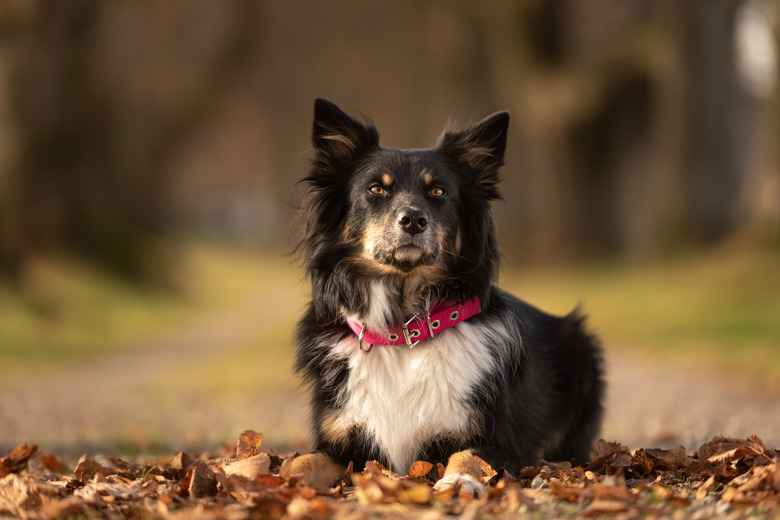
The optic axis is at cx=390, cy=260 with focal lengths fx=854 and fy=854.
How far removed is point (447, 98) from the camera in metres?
28.0

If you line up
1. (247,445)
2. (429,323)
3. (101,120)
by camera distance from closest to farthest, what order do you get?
(429,323) < (247,445) < (101,120)

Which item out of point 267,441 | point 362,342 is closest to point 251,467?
point 362,342

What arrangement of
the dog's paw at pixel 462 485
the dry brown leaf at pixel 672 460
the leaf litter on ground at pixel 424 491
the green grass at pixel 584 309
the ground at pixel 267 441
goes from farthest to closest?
the green grass at pixel 584 309 → the dry brown leaf at pixel 672 460 → the dog's paw at pixel 462 485 → the ground at pixel 267 441 → the leaf litter on ground at pixel 424 491

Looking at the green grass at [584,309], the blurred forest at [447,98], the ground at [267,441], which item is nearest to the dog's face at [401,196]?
the ground at [267,441]

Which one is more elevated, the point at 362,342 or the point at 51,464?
the point at 362,342

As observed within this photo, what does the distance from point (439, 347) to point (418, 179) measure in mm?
922

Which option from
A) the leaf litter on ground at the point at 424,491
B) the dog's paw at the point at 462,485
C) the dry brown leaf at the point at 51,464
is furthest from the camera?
the dry brown leaf at the point at 51,464

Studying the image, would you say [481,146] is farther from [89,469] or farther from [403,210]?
[89,469]

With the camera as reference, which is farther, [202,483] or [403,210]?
[403,210]

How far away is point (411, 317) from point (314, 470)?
3.09ft

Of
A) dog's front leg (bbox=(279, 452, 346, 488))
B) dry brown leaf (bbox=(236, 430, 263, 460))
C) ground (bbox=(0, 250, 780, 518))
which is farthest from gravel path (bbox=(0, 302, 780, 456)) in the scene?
dog's front leg (bbox=(279, 452, 346, 488))

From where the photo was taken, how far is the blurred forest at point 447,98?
50.3ft

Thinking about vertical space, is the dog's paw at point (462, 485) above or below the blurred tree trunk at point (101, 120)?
below

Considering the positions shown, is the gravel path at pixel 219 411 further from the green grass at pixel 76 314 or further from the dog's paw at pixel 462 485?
the dog's paw at pixel 462 485
